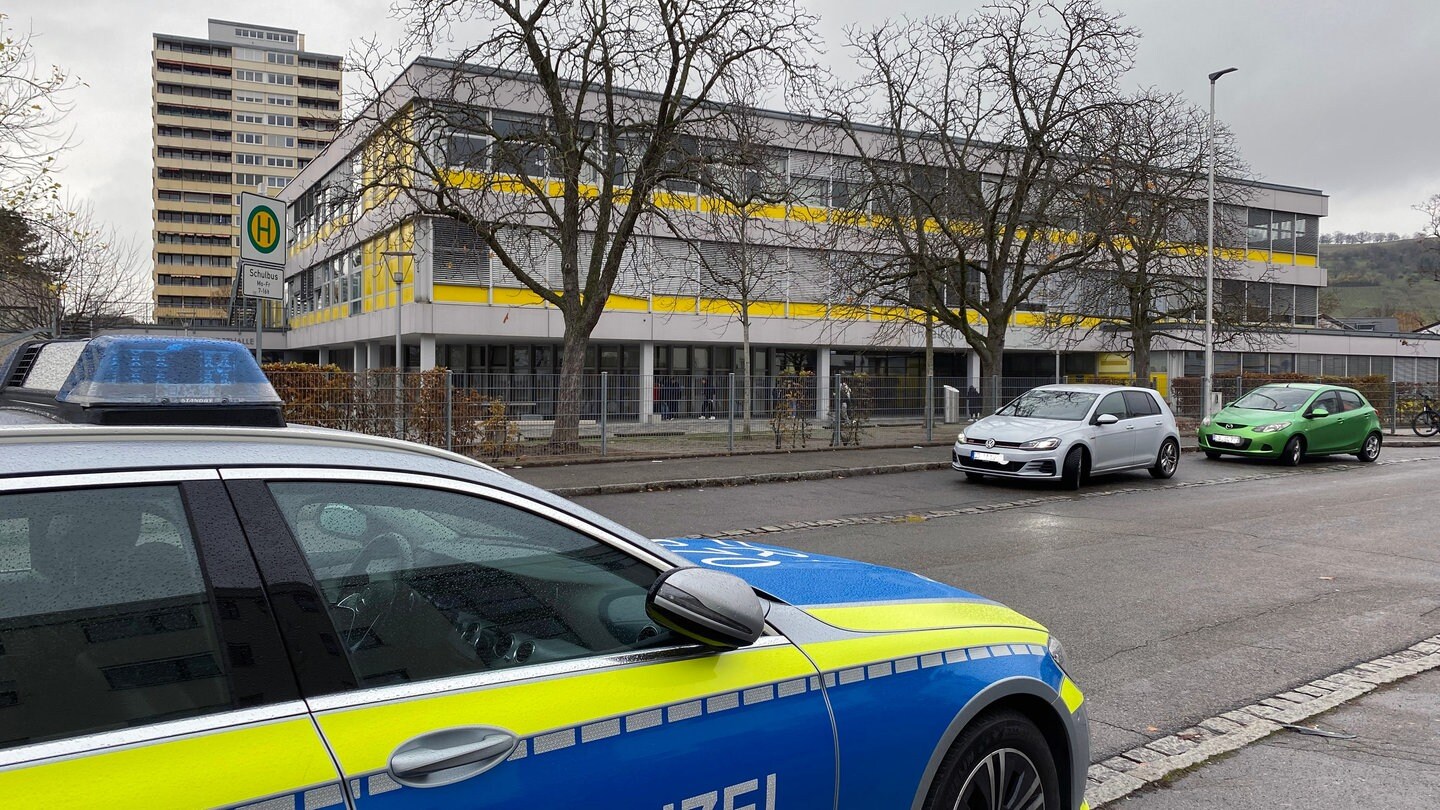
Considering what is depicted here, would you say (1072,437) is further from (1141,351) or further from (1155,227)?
(1141,351)

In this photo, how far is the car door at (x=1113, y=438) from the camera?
47.3ft

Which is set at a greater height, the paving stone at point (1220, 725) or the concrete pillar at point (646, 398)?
the concrete pillar at point (646, 398)

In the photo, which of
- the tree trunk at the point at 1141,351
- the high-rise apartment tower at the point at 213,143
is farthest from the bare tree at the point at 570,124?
the high-rise apartment tower at the point at 213,143

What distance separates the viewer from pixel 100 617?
1639mm

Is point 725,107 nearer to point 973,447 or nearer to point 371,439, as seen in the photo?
point 973,447

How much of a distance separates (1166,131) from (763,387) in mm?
15078

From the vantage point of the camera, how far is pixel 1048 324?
2977 cm

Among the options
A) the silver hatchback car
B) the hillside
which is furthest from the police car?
the hillside

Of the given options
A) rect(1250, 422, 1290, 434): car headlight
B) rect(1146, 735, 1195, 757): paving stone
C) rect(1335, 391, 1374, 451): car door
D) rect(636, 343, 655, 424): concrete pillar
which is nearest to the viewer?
rect(1146, 735, 1195, 757): paving stone

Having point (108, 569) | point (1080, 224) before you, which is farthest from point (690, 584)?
point (1080, 224)

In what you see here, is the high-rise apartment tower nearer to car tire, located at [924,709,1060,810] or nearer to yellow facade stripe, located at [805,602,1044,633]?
yellow facade stripe, located at [805,602,1044,633]

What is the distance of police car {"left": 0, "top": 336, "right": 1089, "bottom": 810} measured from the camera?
5.16ft

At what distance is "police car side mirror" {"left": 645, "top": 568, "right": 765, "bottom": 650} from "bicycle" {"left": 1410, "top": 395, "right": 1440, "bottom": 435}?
32.3 m

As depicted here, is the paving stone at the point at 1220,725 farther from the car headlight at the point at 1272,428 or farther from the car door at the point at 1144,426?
the car headlight at the point at 1272,428
